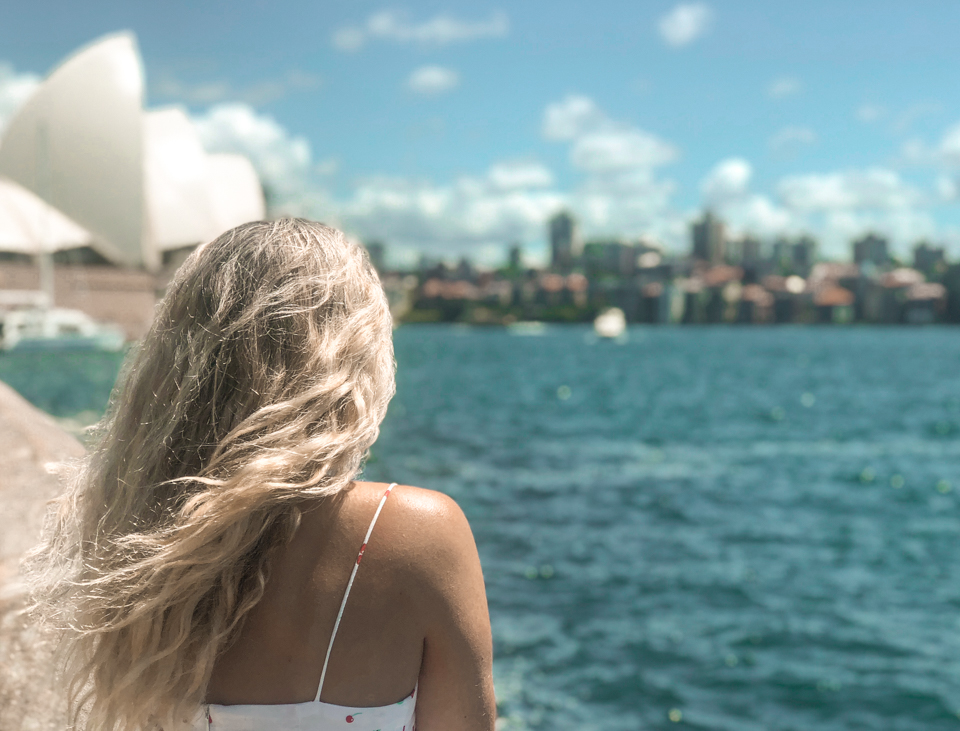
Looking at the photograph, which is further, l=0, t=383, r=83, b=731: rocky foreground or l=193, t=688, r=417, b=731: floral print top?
l=0, t=383, r=83, b=731: rocky foreground

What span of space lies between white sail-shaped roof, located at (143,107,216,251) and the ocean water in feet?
47.3

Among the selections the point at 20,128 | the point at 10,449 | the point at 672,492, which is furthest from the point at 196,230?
the point at 10,449

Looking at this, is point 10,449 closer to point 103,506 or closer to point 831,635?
point 103,506

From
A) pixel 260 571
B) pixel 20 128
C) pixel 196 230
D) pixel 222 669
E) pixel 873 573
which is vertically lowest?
pixel 873 573

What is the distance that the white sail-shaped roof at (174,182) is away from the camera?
3131cm

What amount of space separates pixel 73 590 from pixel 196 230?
34199 mm

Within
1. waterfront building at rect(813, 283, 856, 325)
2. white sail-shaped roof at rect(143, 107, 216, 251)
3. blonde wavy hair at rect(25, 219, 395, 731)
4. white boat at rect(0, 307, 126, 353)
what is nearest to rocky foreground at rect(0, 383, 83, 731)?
blonde wavy hair at rect(25, 219, 395, 731)

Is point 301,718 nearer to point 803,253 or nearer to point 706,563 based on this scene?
point 706,563

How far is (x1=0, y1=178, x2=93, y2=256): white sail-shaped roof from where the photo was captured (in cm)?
3000

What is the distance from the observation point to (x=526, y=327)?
120 meters

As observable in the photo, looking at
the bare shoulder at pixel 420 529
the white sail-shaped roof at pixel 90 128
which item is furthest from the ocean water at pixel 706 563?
the white sail-shaped roof at pixel 90 128

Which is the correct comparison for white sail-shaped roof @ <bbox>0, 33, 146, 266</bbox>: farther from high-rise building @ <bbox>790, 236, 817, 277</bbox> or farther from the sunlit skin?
high-rise building @ <bbox>790, 236, 817, 277</bbox>

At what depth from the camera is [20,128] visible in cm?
2884

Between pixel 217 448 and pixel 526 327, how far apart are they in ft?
390
